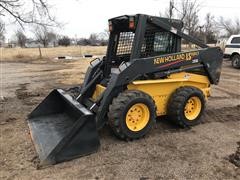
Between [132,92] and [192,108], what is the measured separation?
59.7 inches

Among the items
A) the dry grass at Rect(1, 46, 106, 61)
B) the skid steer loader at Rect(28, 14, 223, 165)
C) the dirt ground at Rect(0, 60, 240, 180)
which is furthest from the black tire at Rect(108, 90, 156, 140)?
the dry grass at Rect(1, 46, 106, 61)

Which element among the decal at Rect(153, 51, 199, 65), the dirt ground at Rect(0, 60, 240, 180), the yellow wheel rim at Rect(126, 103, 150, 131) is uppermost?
the decal at Rect(153, 51, 199, 65)

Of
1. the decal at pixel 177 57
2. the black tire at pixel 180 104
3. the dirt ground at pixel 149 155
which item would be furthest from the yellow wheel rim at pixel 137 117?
the decal at pixel 177 57

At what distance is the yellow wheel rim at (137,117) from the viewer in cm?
470

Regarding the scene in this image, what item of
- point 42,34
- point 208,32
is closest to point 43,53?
point 42,34

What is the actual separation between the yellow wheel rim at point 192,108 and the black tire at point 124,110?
3.11 feet

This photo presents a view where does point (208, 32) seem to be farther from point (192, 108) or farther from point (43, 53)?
point (192, 108)

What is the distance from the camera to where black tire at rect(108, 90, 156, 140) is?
4.50 m

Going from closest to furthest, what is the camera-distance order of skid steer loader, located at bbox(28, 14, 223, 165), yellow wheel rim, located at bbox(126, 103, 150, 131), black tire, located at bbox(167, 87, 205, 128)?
skid steer loader, located at bbox(28, 14, 223, 165) < yellow wheel rim, located at bbox(126, 103, 150, 131) < black tire, located at bbox(167, 87, 205, 128)

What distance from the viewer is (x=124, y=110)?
4527 mm

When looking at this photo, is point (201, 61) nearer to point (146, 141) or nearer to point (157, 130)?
point (157, 130)

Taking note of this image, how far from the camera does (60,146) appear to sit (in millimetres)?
3930

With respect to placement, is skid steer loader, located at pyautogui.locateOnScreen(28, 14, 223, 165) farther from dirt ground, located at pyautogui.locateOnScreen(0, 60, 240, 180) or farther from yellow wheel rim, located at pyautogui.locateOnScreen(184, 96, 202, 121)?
dirt ground, located at pyautogui.locateOnScreen(0, 60, 240, 180)

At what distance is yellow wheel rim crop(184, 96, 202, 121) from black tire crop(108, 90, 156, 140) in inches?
37.4
